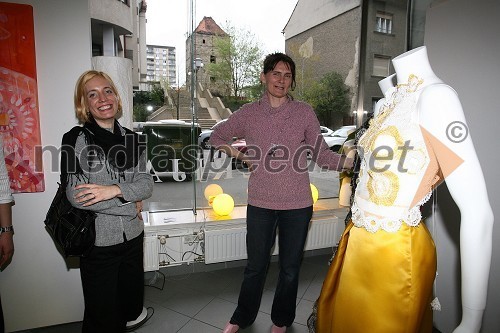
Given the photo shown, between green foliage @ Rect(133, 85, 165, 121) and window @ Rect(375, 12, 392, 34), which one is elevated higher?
window @ Rect(375, 12, 392, 34)

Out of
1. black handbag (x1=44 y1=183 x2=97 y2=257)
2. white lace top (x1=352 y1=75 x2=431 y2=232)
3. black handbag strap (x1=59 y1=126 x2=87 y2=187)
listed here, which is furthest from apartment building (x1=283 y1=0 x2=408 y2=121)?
black handbag (x1=44 y1=183 x2=97 y2=257)

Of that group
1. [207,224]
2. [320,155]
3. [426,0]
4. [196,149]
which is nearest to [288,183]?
[320,155]

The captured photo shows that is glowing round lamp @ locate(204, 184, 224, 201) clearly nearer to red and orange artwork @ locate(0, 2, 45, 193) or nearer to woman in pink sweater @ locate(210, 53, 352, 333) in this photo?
woman in pink sweater @ locate(210, 53, 352, 333)

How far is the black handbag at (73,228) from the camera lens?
1404 millimetres

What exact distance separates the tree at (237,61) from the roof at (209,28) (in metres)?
0.06

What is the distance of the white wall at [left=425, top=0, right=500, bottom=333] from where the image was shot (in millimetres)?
1567

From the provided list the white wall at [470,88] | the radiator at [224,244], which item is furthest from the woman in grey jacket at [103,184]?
the white wall at [470,88]

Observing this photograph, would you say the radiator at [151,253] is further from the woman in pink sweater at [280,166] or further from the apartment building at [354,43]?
the apartment building at [354,43]

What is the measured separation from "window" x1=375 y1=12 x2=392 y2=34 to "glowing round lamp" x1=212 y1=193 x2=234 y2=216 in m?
2.45

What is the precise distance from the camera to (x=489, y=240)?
0.84 m

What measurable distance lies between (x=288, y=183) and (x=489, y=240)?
924mm

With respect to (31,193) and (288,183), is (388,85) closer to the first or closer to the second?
(288,183)

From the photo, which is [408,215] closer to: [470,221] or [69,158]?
[470,221]

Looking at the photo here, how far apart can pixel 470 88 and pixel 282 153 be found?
1.05m
